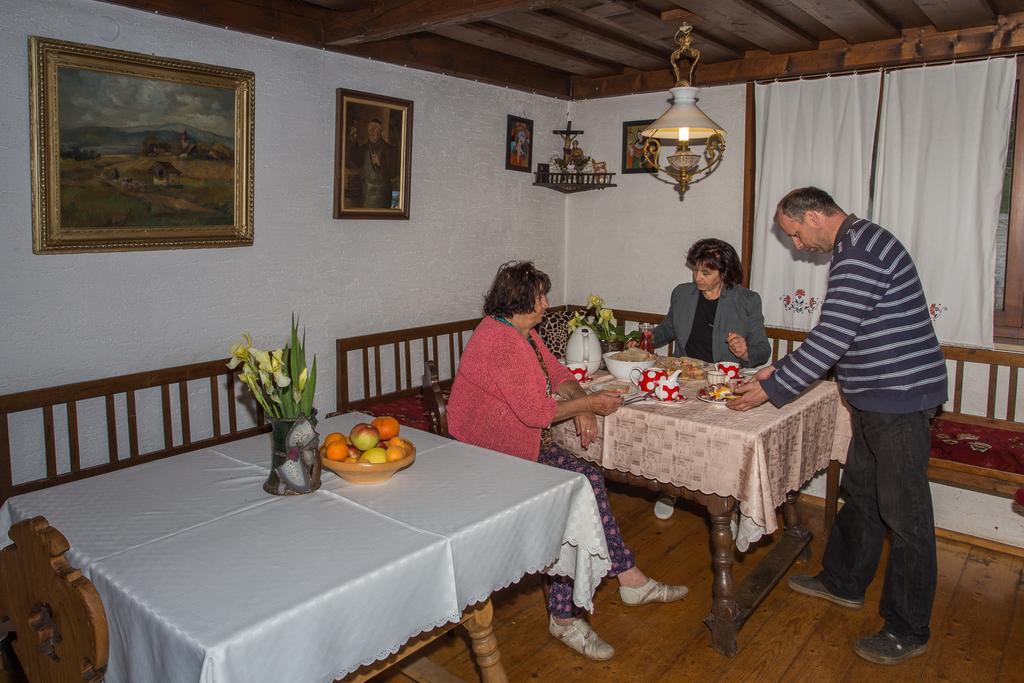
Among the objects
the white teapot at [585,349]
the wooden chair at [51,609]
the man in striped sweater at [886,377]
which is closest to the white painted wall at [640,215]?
the white teapot at [585,349]

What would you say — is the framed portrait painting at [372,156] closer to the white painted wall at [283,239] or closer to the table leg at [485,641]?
the white painted wall at [283,239]

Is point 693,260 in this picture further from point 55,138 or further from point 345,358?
point 55,138

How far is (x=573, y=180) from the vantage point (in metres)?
4.99

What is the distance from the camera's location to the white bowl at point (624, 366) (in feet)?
10.2

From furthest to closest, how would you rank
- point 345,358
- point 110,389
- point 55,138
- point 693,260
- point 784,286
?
point 784,286, point 345,358, point 693,260, point 110,389, point 55,138

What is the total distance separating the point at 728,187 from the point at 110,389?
348 centimetres

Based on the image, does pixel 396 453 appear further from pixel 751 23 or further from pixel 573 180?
pixel 573 180

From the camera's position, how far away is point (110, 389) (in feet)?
9.87

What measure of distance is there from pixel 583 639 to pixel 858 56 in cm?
320

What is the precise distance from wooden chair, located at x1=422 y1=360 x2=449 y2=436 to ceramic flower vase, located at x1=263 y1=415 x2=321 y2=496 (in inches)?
30.7

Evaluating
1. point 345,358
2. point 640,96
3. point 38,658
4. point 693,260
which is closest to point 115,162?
point 345,358

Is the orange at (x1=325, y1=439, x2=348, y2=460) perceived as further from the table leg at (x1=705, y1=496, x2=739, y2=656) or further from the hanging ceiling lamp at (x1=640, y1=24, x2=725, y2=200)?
the hanging ceiling lamp at (x1=640, y1=24, x2=725, y2=200)

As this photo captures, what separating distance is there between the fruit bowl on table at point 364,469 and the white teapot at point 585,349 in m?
1.33

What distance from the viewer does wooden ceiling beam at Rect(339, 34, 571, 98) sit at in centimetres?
391
